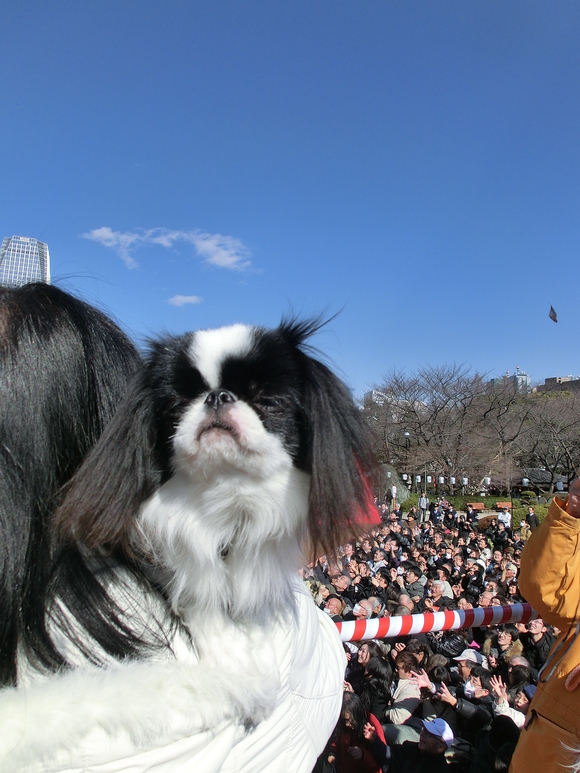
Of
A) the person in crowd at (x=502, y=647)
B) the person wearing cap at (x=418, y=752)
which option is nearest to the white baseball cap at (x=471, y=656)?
the person in crowd at (x=502, y=647)

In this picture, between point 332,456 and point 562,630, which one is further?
point 562,630

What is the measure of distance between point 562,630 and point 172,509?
2044mm

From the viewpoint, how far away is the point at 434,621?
3.50 m

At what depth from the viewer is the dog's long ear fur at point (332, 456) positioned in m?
1.26

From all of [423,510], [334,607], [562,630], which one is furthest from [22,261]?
[423,510]

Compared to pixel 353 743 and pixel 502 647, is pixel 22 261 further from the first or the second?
pixel 502 647

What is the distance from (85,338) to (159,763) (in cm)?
85

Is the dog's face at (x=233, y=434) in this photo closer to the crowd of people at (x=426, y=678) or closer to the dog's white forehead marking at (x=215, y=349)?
the dog's white forehead marking at (x=215, y=349)

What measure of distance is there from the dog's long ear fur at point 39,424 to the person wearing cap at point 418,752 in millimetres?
3751

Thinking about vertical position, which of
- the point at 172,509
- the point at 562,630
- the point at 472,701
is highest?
the point at 172,509

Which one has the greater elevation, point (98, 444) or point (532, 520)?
point (98, 444)

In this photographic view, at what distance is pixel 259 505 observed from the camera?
49.8 inches

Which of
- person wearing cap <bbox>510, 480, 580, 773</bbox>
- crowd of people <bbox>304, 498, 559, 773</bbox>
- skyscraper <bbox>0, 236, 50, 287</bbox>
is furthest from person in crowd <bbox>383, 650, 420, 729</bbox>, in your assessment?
skyscraper <bbox>0, 236, 50, 287</bbox>

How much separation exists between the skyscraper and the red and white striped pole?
111 inches
